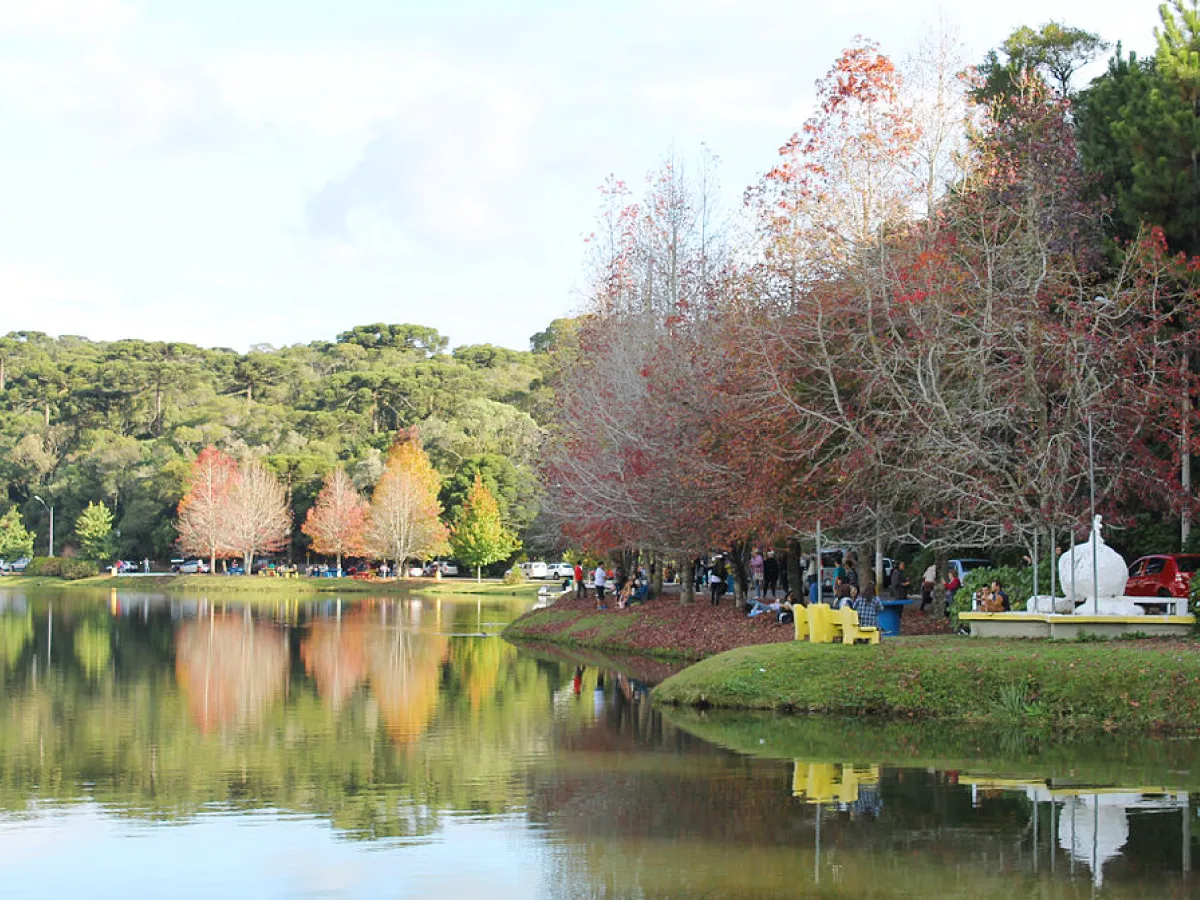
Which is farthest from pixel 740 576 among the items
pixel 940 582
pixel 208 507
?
pixel 208 507

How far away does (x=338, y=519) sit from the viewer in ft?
311

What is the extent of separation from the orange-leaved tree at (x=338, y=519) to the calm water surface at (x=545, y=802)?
66512mm

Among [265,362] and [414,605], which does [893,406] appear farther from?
[265,362]

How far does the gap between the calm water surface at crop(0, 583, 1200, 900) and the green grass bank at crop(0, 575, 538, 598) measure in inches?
2227

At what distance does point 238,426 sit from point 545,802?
10567 cm

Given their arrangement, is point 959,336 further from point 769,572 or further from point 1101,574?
point 769,572

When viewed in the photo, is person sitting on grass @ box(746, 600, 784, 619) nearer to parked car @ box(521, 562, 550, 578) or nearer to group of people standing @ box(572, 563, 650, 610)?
group of people standing @ box(572, 563, 650, 610)

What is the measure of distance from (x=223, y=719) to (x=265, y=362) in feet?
362

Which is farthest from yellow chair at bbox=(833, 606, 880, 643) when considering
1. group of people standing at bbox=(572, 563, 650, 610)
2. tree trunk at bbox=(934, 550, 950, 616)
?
group of people standing at bbox=(572, 563, 650, 610)

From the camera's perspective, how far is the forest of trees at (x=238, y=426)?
3954 inches

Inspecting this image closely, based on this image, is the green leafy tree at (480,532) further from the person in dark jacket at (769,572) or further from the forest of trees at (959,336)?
the forest of trees at (959,336)

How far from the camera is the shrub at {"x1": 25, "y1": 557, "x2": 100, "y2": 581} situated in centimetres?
10025

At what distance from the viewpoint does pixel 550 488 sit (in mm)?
47094

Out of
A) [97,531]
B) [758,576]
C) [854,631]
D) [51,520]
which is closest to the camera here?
[854,631]
